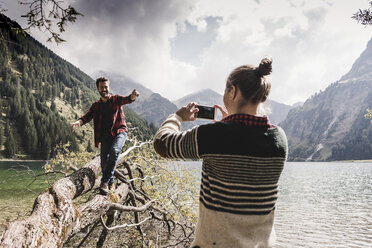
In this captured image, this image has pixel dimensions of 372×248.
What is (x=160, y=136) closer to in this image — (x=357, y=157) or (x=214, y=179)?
(x=214, y=179)

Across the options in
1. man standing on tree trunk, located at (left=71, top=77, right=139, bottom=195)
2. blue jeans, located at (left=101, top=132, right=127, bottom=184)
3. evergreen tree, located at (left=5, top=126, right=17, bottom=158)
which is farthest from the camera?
evergreen tree, located at (left=5, top=126, right=17, bottom=158)

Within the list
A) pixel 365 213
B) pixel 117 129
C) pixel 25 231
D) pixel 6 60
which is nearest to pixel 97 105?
pixel 117 129

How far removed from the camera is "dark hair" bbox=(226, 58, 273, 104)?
1.62 metres

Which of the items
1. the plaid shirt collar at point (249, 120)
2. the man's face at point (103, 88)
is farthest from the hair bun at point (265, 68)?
the man's face at point (103, 88)

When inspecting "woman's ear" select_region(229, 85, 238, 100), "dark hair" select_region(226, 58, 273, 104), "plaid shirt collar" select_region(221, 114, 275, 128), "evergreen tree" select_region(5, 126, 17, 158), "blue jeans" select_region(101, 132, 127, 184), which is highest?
"dark hair" select_region(226, 58, 273, 104)

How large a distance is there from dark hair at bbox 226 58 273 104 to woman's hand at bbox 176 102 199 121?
1.36 feet

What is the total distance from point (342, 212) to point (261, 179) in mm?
32843

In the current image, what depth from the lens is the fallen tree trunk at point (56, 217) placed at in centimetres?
279

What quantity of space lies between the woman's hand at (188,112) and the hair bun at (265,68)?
2.03 feet

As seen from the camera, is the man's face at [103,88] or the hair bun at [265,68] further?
the man's face at [103,88]

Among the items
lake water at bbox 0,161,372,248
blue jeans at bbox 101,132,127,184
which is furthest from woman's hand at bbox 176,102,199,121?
lake water at bbox 0,161,372,248

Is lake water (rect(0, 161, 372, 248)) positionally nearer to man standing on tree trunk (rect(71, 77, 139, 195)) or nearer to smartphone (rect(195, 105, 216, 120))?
man standing on tree trunk (rect(71, 77, 139, 195))

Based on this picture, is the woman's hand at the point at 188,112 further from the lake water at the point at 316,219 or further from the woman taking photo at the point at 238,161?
the lake water at the point at 316,219

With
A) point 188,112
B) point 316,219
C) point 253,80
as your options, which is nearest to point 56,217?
point 188,112
